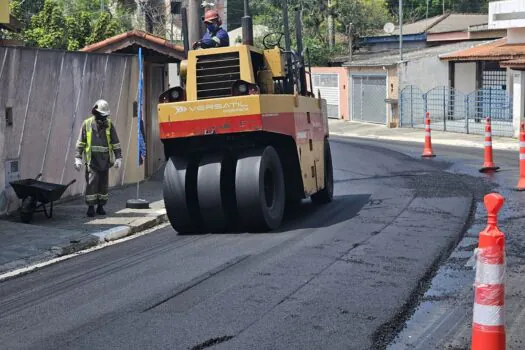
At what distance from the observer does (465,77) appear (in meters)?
40.6

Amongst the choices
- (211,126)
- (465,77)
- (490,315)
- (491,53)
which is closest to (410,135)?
(491,53)

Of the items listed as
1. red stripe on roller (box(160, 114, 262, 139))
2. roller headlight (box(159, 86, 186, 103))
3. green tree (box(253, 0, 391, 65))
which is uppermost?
green tree (box(253, 0, 391, 65))

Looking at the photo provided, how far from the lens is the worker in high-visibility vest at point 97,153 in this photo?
1374 cm

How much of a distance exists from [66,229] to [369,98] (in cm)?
3218

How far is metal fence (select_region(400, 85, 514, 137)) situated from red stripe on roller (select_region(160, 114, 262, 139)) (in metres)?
22.2

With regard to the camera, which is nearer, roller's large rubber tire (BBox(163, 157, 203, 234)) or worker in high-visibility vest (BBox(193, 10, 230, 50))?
roller's large rubber tire (BBox(163, 157, 203, 234))

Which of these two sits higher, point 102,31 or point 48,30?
point 48,30

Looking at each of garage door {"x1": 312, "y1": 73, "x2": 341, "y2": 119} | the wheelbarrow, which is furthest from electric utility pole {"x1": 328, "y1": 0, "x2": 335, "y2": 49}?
the wheelbarrow

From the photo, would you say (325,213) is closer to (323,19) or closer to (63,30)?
(63,30)

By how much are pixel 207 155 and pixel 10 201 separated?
3.54m

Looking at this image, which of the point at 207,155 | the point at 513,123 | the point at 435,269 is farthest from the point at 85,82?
the point at 513,123

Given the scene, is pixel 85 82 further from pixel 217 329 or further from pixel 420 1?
pixel 420 1

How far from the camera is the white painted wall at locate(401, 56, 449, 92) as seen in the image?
40.0 m

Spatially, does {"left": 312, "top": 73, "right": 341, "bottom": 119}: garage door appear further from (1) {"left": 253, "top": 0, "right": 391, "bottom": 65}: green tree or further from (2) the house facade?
(1) {"left": 253, "top": 0, "right": 391, "bottom": 65}: green tree
